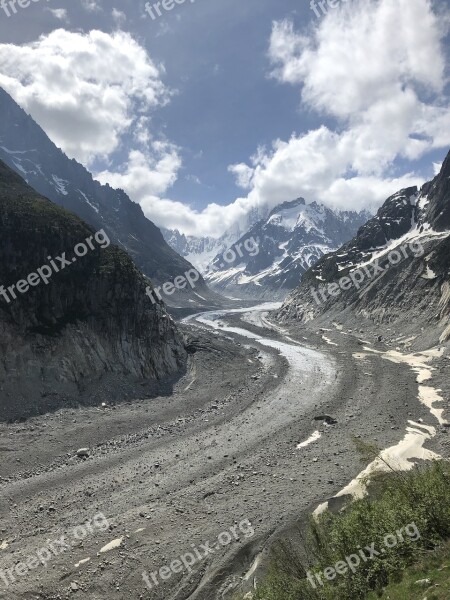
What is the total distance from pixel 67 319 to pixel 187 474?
114ft

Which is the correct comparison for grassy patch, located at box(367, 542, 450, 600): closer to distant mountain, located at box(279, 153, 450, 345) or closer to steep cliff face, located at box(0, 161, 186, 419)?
steep cliff face, located at box(0, 161, 186, 419)

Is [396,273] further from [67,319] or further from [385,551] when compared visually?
[385,551]

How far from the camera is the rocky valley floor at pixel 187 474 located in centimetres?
2494

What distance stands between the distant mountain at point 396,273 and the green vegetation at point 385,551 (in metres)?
71.1

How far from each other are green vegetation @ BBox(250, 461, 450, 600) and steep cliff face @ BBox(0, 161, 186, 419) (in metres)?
39.2

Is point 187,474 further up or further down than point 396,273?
further down

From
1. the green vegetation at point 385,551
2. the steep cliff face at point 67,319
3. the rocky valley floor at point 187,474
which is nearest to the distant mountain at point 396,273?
the rocky valley floor at point 187,474

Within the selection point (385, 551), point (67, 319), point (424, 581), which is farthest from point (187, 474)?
point (67, 319)

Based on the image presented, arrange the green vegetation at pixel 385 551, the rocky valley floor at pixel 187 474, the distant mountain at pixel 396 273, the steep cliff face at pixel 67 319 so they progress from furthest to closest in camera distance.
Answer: the distant mountain at pixel 396 273 → the steep cliff face at pixel 67 319 → the rocky valley floor at pixel 187 474 → the green vegetation at pixel 385 551

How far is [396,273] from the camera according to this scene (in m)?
126

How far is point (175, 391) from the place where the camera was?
63531 mm

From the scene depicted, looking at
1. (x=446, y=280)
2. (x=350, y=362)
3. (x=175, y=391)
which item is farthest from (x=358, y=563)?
(x=446, y=280)

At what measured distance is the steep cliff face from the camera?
52.5 meters

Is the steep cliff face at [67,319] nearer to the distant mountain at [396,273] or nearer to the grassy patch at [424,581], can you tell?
the grassy patch at [424,581]
